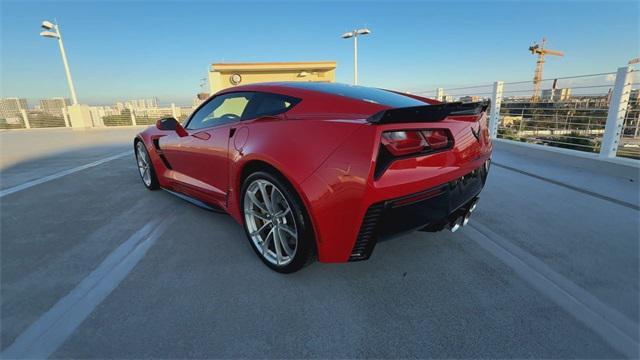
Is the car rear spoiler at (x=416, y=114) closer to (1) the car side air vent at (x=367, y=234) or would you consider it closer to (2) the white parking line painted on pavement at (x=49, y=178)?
(1) the car side air vent at (x=367, y=234)

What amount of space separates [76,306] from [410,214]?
1.94m

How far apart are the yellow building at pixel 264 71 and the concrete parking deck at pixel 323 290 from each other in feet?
49.6

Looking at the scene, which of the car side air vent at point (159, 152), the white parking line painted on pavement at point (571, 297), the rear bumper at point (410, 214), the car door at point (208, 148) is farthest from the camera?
the car side air vent at point (159, 152)

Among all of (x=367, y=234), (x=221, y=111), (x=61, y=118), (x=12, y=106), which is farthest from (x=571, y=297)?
(x=12, y=106)

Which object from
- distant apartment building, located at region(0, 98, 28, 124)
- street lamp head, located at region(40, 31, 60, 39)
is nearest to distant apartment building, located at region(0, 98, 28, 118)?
distant apartment building, located at region(0, 98, 28, 124)

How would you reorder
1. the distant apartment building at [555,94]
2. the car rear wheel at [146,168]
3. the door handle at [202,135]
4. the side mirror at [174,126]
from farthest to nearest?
the distant apartment building at [555,94], the car rear wheel at [146,168], the side mirror at [174,126], the door handle at [202,135]

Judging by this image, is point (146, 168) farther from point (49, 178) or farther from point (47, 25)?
point (47, 25)

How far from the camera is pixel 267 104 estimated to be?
83.7 inches

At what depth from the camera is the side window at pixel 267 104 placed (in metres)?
1.97

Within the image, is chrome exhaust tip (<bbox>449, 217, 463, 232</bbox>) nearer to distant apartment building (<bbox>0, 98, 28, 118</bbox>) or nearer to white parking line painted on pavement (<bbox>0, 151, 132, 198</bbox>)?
white parking line painted on pavement (<bbox>0, 151, 132, 198</bbox>)

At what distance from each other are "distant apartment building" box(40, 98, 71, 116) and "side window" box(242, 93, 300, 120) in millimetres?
17086

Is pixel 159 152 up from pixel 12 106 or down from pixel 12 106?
down

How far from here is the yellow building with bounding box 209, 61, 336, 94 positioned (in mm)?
16578

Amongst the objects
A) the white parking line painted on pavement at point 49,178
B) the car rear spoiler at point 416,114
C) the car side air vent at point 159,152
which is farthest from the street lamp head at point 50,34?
the car rear spoiler at point 416,114
